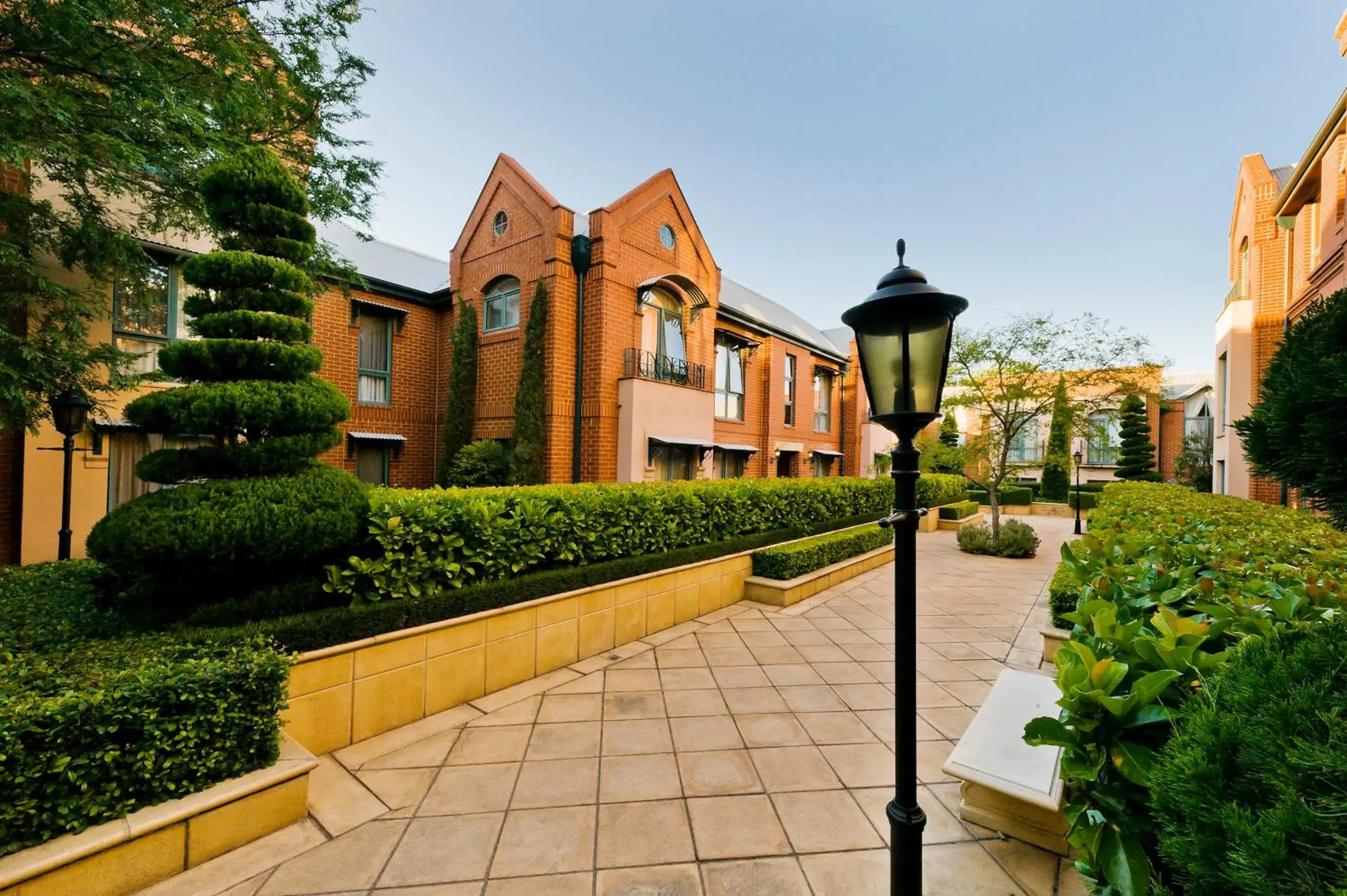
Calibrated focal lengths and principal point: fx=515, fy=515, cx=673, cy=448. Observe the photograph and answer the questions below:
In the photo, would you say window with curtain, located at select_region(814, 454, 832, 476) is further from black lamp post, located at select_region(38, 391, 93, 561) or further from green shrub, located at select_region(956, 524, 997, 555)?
black lamp post, located at select_region(38, 391, 93, 561)

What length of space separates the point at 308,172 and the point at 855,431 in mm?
17971

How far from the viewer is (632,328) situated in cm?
1150

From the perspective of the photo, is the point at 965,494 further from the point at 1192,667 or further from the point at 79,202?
the point at 79,202

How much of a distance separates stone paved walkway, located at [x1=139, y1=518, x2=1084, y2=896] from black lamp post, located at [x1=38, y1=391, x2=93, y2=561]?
5768 mm

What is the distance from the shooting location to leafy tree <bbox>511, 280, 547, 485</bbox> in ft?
35.1

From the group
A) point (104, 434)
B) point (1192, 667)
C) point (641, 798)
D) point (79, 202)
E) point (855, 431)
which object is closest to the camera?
point (1192, 667)

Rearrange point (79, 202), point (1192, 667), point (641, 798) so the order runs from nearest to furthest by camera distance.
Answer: point (1192, 667)
point (641, 798)
point (79, 202)

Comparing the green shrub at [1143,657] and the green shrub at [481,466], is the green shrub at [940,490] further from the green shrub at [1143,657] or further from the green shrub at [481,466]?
the green shrub at [1143,657]

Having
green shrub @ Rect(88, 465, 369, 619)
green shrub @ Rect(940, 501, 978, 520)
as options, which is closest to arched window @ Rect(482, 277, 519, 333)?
green shrub @ Rect(88, 465, 369, 619)

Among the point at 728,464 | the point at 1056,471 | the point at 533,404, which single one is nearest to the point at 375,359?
the point at 533,404

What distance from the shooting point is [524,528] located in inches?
196

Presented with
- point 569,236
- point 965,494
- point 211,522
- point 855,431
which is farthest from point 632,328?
point 965,494

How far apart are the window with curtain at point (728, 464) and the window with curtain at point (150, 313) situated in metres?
11.0

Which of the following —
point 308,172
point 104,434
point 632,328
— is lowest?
point 104,434
